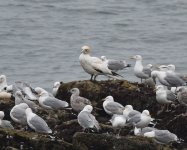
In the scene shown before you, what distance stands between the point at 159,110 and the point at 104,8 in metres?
25.9

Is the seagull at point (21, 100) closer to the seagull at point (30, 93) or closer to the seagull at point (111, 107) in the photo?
the seagull at point (30, 93)

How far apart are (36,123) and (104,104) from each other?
194cm

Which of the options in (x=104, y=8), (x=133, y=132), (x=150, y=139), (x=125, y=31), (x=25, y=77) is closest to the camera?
(x=150, y=139)

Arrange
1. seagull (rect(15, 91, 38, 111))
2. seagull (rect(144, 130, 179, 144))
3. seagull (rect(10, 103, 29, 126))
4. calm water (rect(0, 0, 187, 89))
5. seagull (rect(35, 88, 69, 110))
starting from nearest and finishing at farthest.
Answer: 1. seagull (rect(144, 130, 179, 144))
2. seagull (rect(10, 103, 29, 126))
3. seagull (rect(35, 88, 69, 110))
4. seagull (rect(15, 91, 38, 111))
5. calm water (rect(0, 0, 187, 89))

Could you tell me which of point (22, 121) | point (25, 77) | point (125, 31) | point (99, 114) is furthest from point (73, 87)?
point (125, 31)

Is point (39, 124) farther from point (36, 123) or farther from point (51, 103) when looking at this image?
point (51, 103)

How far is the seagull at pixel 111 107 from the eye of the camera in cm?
1812

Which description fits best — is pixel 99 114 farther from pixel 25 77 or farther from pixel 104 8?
pixel 104 8

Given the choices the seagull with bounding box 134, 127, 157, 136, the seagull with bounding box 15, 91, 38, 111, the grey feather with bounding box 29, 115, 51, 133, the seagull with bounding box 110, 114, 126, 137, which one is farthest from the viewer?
the seagull with bounding box 15, 91, 38, 111

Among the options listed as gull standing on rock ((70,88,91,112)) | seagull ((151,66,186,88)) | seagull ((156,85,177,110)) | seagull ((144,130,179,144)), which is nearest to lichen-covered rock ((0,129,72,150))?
seagull ((144,130,179,144))

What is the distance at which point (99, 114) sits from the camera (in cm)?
1905

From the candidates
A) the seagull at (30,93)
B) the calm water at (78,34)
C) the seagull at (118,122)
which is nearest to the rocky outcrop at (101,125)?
the seagull at (118,122)

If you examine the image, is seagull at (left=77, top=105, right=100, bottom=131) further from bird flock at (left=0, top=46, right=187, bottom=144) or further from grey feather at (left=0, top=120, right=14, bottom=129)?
grey feather at (left=0, top=120, right=14, bottom=129)

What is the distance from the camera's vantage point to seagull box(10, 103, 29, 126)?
1769 centimetres
